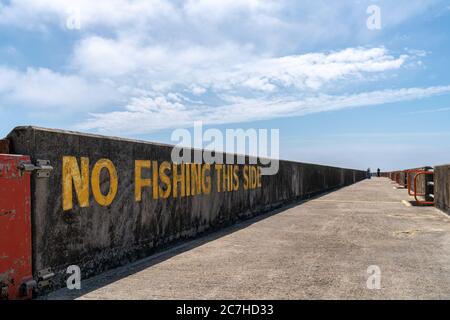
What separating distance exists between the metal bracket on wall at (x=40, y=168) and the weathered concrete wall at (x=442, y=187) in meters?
10.3

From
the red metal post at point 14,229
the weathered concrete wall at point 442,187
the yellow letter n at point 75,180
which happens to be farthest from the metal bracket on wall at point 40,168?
the weathered concrete wall at point 442,187

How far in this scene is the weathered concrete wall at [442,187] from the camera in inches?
446

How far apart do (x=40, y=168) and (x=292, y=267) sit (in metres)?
3.07

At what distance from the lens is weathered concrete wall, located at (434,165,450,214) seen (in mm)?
11320

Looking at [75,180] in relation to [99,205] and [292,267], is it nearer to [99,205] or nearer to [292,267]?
[99,205]

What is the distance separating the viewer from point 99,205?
5.12 metres

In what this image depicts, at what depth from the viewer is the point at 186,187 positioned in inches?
287

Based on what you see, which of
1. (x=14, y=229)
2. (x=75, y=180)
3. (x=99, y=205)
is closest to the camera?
(x=14, y=229)

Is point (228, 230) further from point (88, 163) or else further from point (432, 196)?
point (432, 196)

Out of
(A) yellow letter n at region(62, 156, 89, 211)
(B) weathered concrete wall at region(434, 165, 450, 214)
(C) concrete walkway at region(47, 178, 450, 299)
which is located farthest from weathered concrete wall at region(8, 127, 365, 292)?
(B) weathered concrete wall at region(434, 165, 450, 214)

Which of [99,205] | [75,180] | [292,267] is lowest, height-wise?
[292,267]

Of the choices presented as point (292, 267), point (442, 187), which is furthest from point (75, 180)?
point (442, 187)

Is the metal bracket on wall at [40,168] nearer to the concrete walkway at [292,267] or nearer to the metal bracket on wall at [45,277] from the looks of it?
the metal bracket on wall at [45,277]

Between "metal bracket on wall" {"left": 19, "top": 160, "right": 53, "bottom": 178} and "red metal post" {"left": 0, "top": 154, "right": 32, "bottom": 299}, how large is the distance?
0.18 ft
